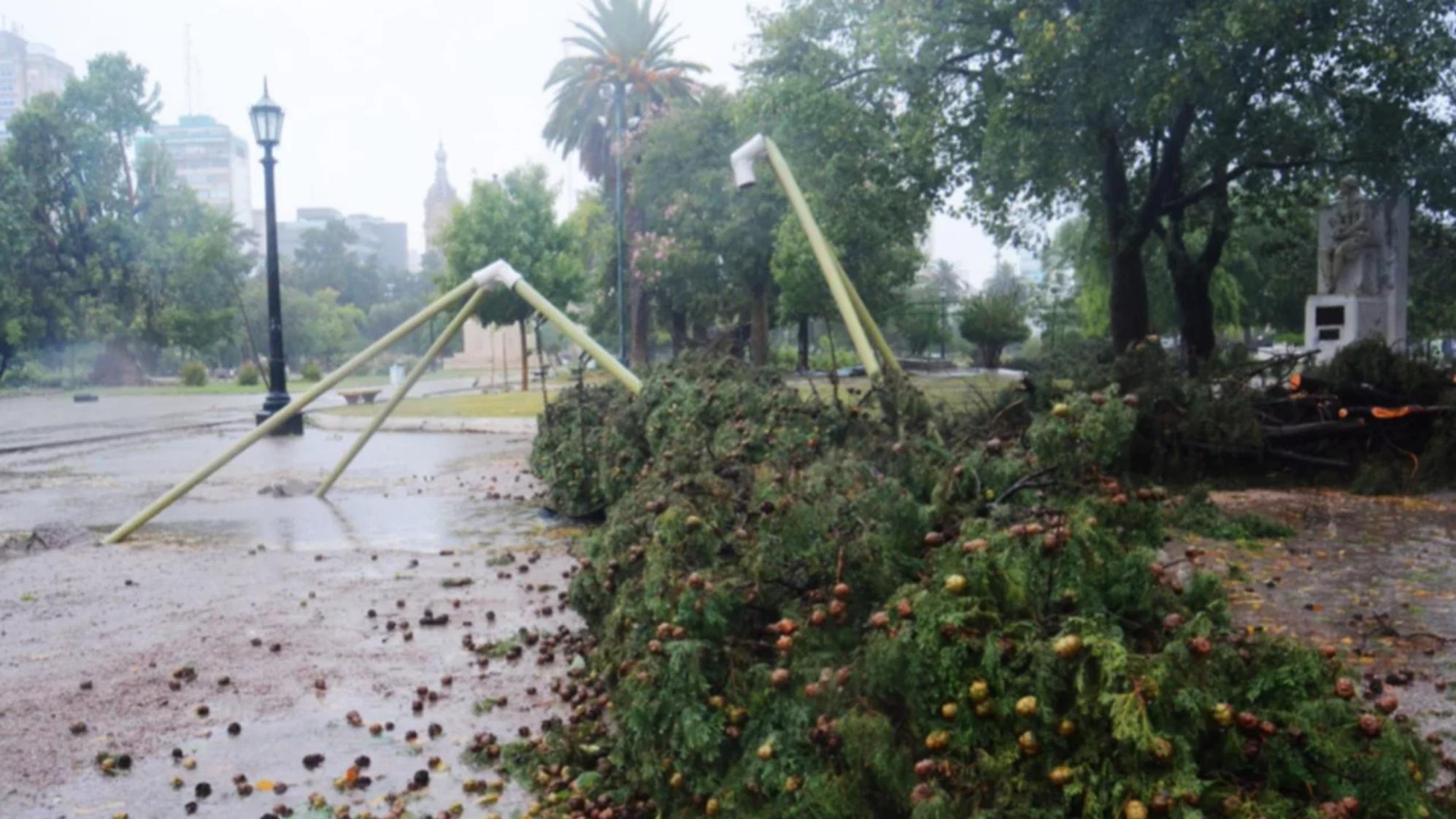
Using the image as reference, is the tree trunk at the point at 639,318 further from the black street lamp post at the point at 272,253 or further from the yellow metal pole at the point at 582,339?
the yellow metal pole at the point at 582,339

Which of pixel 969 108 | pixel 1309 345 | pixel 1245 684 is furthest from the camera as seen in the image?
pixel 1309 345

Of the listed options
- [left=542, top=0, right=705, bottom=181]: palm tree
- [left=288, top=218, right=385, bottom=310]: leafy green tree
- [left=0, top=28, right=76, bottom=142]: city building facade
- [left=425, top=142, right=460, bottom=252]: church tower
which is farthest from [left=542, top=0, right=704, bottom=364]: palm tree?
[left=425, top=142, right=460, bottom=252]: church tower

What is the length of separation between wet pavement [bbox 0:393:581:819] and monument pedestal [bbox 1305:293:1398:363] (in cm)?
1428

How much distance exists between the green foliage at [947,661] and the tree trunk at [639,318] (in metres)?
36.9

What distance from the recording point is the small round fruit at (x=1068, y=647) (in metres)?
2.46

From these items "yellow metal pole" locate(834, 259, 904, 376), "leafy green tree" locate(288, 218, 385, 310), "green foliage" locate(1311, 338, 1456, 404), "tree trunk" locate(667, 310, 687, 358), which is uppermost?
"leafy green tree" locate(288, 218, 385, 310)

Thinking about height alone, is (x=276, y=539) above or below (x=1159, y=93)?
below

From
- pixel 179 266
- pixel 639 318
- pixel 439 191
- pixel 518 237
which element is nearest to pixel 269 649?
pixel 518 237

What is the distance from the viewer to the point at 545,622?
6.37 metres

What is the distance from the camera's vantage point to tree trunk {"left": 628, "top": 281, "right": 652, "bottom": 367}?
136 ft

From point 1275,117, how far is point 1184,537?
29.3 ft

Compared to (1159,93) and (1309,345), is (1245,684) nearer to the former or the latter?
(1159,93)

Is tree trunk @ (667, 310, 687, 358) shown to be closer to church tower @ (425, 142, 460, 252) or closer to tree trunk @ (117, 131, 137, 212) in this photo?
tree trunk @ (117, 131, 137, 212)

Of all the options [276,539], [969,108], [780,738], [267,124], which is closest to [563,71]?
[267,124]
